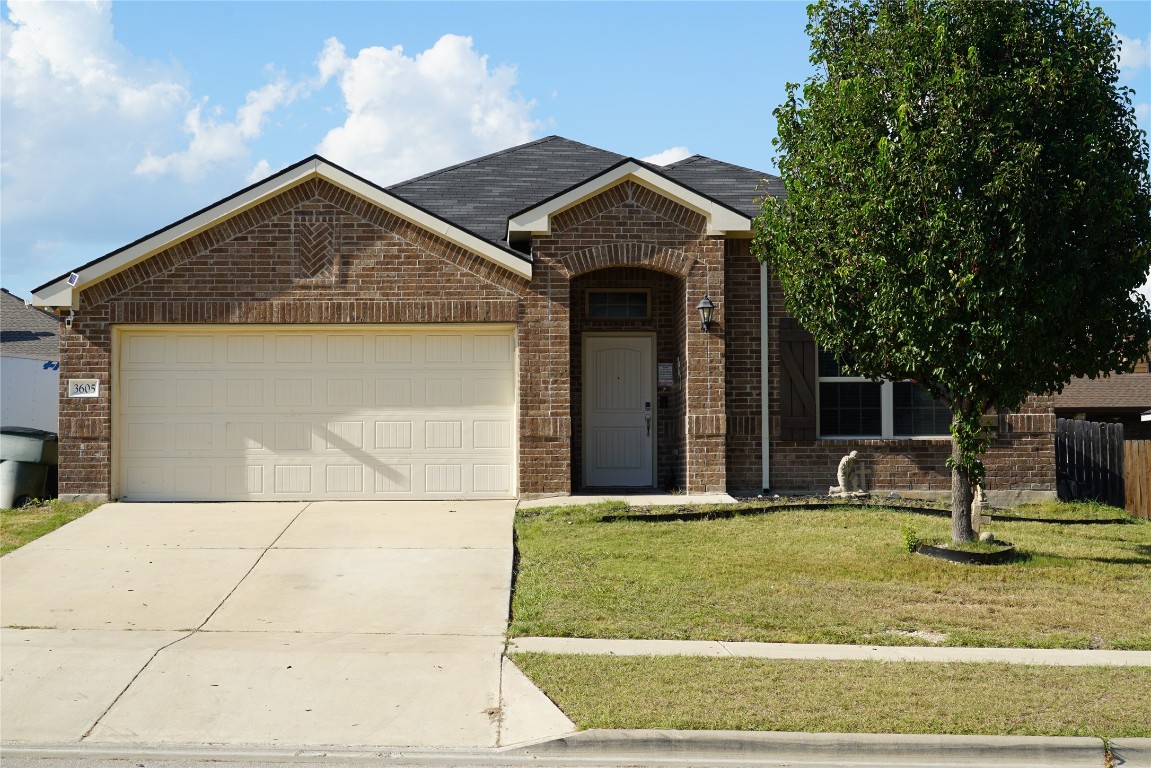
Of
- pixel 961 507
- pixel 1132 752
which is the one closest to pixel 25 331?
pixel 961 507

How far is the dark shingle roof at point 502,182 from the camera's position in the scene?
16719mm

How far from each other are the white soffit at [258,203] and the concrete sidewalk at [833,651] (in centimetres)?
694

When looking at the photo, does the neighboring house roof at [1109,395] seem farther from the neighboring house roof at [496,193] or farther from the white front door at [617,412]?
the white front door at [617,412]

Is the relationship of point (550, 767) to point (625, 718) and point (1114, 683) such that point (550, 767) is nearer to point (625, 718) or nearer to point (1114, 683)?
point (625, 718)

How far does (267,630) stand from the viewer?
849cm

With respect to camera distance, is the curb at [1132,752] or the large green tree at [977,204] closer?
the curb at [1132,752]

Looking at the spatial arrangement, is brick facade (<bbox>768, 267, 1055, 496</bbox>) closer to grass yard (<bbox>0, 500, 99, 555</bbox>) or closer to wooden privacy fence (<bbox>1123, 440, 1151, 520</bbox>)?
wooden privacy fence (<bbox>1123, 440, 1151, 520</bbox>)

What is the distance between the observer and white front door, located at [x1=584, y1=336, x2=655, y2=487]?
15602mm

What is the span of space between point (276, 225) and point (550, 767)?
9.82 metres

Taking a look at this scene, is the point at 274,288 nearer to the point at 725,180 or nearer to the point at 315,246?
the point at 315,246

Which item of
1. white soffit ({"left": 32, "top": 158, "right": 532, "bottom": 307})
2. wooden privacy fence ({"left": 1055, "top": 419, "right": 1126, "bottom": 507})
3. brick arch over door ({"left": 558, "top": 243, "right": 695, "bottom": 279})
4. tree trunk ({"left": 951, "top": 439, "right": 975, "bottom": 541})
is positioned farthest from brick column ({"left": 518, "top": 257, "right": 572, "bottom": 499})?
wooden privacy fence ({"left": 1055, "top": 419, "right": 1126, "bottom": 507})

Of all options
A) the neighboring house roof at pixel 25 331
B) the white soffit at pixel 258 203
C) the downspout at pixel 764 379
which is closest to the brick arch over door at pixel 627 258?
the white soffit at pixel 258 203

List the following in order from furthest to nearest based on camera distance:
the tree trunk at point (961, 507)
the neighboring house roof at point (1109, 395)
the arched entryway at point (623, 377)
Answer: the neighboring house roof at point (1109, 395), the arched entryway at point (623, 377), the tree trunk at point (961, 507)

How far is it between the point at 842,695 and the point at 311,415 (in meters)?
9.06
